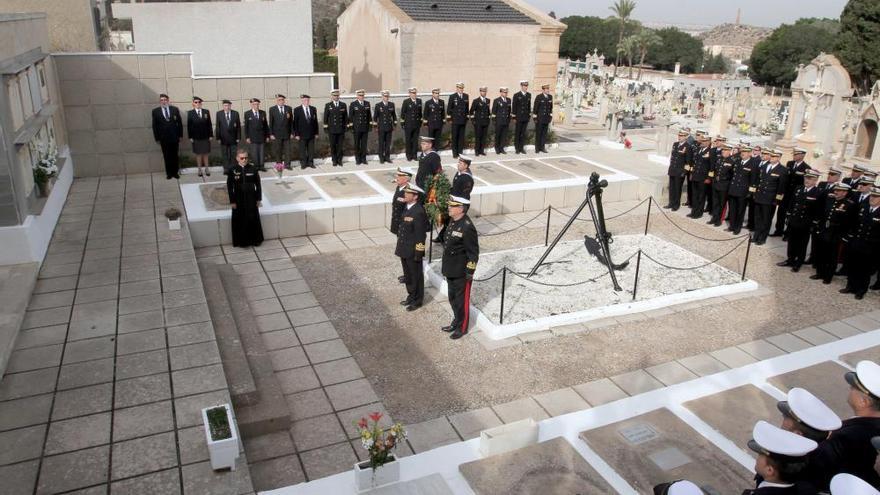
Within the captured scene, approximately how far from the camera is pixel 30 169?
907 centimetres

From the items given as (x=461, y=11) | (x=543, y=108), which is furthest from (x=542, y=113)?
(x=461, y=11)

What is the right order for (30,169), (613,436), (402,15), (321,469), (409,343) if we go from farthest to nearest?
(402,15) → (30,169) → (409,343) → (613,436) → (321,469)

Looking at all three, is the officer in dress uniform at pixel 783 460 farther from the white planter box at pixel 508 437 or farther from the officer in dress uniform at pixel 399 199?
the officer in dress uniform at pixel 399 199

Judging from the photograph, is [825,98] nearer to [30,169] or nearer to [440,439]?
[440,439]

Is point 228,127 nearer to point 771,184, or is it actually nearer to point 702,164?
point 702,164

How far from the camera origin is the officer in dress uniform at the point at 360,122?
46.8 ft

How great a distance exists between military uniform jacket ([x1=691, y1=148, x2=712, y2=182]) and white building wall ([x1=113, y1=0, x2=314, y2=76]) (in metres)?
9.54

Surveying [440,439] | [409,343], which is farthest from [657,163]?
[440,439]

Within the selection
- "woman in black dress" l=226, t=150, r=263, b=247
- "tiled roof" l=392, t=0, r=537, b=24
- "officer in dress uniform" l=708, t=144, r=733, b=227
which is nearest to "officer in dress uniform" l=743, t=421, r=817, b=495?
"woman in black dress" l=226, t=150, r=263, b=247

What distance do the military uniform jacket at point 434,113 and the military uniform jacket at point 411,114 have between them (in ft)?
0.84

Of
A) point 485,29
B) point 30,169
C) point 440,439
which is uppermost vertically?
point 485,29

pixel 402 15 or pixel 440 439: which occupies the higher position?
pixel 402 15

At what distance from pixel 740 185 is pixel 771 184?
62 centimetres

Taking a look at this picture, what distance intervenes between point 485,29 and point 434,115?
5348 millimetres
